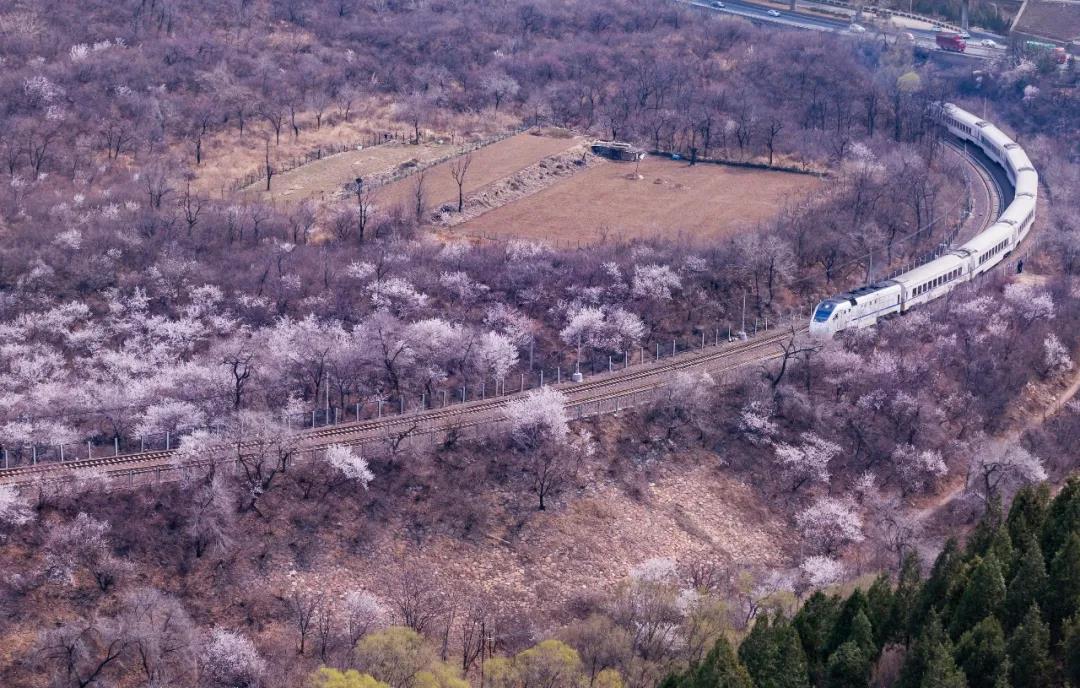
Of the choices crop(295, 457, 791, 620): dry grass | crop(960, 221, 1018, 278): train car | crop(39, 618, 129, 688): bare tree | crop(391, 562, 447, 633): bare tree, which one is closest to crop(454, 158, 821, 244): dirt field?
crop(960, 221, 1018, 278): train car

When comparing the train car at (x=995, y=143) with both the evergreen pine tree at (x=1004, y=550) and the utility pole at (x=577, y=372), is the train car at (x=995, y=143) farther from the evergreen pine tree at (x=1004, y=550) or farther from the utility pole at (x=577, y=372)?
the evergreen pine tree at (x=1004, y=550)

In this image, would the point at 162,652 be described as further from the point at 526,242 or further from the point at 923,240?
the point at 923,240

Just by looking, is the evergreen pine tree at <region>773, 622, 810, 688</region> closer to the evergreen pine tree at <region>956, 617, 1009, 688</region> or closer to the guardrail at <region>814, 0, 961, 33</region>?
the evergreen pine tree at <region>956, 617, 1009, 688</region>

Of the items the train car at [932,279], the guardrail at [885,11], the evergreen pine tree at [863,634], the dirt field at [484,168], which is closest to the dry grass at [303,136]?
the dirt field at [484,168]

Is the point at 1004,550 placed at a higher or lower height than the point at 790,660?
higher

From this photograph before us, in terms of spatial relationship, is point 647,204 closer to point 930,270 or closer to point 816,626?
point 930,270

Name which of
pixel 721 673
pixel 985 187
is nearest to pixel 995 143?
pixel 985 187
